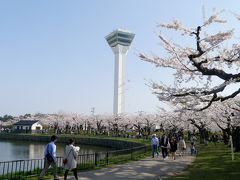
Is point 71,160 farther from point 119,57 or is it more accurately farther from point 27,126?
point 119,57

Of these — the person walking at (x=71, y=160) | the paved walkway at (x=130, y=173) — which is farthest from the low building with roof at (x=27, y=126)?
the person walking at (x=71, y=160)

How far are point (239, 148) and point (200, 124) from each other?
19.2 meters

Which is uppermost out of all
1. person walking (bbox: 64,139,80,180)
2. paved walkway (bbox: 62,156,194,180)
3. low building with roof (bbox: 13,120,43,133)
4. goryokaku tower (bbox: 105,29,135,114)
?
goryokaku tower (bbox: 105,29,135,114)

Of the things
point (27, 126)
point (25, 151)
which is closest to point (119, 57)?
point (27, 126)

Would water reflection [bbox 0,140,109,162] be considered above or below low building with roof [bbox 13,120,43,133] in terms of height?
below

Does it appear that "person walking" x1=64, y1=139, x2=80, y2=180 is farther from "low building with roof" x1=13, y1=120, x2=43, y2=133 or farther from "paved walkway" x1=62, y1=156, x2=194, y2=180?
"low building with roof" x1=13, y1=120, x2=43, y2=133

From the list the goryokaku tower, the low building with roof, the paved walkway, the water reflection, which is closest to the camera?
the paved walkway

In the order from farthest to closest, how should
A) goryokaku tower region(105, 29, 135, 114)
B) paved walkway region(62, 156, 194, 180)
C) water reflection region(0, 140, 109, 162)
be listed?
1. goryokaku tower region(105, 29, 135, 114)
2. water reflection region(0, 140, 109, 162)
3. paved walkway region(62, 156, 194, 180)

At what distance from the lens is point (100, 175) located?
14.9 m

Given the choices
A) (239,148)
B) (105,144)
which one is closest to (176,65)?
(239,148)

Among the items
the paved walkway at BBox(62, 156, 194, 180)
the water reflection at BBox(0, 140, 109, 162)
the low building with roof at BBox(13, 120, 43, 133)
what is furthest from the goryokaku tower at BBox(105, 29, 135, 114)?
the paved walkway at BBox(62, 156, 194, 180)

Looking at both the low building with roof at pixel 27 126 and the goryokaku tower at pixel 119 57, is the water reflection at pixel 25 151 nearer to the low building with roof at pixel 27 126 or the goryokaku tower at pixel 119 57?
the low building with roof at pixel 27 126

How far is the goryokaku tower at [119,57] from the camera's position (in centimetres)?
13325

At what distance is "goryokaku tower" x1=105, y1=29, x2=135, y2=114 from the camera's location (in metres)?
133
